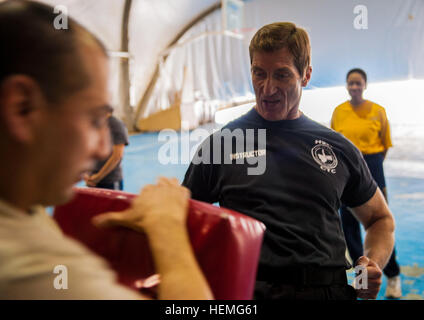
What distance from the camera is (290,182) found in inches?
42.4

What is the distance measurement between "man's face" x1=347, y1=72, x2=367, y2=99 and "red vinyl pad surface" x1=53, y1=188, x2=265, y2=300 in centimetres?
248

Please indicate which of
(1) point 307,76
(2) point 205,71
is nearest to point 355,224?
(1) point 307,76

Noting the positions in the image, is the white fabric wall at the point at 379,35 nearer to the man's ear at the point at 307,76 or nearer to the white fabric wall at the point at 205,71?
the white fabric wall at the point at 205,71

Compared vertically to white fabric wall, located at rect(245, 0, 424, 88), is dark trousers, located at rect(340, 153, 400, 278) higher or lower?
lower

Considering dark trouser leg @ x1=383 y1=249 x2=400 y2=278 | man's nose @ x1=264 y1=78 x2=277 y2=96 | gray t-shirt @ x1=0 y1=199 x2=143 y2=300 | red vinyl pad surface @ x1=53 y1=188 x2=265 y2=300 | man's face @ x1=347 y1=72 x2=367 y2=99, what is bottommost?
dark trouser leg @ x1=383 y1=249 x2=400 y2=278

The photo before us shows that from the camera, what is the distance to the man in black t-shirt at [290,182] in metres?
0.99

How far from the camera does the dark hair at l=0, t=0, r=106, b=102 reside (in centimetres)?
36

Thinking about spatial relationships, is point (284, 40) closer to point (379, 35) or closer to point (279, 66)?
point (279, 66)

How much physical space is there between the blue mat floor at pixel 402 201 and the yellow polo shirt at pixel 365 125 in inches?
38.8

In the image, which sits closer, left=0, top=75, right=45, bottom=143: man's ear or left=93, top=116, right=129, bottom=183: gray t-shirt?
left=0, top=75, right=45, bottom=143: man's ear

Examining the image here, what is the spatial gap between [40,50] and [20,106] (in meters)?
0.06

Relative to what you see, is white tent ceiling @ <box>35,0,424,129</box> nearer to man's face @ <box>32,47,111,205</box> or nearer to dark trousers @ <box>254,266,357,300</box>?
dark trousers @ <box>254,266,357,300</box>

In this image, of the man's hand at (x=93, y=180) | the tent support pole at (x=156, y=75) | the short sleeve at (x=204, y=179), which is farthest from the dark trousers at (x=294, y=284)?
the tent support pole at (x=156, y=75)

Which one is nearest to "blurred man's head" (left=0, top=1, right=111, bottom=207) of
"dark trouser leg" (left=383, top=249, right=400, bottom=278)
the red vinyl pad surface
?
the red vinyl pad surface
